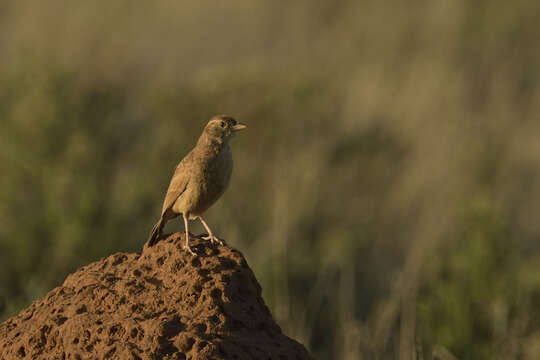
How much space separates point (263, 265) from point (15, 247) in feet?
7.24

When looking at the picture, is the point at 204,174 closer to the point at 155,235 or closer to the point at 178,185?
the point at 178,185

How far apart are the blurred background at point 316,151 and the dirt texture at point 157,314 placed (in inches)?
62.3

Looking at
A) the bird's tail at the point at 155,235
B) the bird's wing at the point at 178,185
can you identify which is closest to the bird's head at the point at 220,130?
the bird's wing at the point at 178,185

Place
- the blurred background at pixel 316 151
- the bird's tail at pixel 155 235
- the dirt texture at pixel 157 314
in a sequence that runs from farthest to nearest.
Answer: the blurred background at pixel 316 151
the bird's tail at pixel 155 235
the dirt texture at pixel 157 314

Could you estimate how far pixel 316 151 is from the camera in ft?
39.2

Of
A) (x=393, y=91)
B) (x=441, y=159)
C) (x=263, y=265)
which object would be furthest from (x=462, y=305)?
(x=393, y=91)

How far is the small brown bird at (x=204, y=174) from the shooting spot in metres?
3.95

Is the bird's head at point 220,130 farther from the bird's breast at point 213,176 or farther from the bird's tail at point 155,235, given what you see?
the bird's tail at point 155,235

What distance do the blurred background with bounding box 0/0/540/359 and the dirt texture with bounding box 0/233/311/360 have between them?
1.58 metres

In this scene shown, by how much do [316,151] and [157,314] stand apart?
29.0 feet

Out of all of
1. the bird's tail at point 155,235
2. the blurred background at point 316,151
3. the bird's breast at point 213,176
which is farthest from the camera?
the blurred background at point 316,151

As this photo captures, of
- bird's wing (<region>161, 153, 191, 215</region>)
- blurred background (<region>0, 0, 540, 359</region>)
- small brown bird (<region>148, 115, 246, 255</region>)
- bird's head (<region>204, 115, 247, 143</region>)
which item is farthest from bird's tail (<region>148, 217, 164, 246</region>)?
blurred background (<region>0, 0, 540, 359</region>)

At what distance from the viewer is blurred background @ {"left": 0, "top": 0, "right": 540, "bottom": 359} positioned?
741 cm

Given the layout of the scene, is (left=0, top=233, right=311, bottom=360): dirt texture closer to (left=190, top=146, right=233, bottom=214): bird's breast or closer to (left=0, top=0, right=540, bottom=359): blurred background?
(left=190, top=146, right=233, bottom=214): bird's breast
